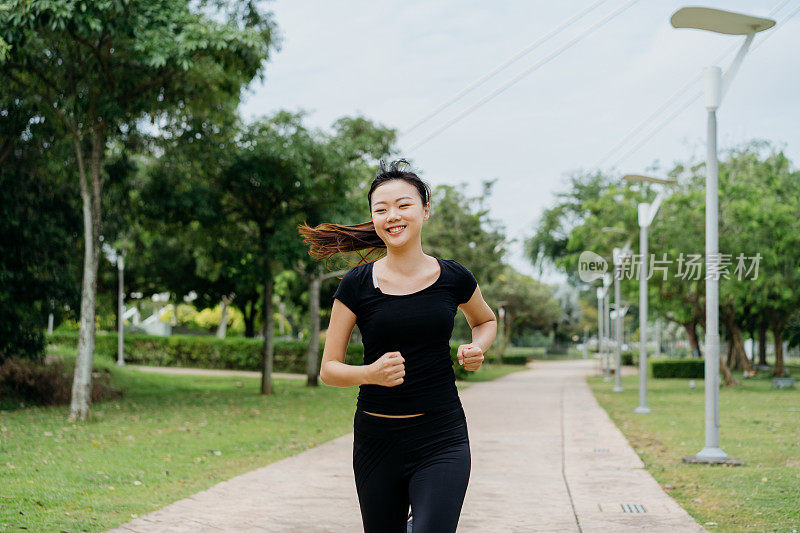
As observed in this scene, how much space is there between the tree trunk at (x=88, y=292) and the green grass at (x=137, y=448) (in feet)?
1.31

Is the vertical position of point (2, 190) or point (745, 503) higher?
point (2, 190)

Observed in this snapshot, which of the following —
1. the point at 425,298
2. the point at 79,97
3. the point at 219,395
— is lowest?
the point at 219,395

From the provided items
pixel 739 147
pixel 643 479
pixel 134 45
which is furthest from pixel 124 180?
pixel 739 147

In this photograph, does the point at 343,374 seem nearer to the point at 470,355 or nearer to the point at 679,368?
the point at 470,355

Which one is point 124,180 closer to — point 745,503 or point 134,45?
point 134,45

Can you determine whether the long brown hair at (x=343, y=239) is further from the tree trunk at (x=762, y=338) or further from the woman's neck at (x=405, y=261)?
the tree trunk at (x=762, y=338)

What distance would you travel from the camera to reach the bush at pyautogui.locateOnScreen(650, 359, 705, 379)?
113 feet

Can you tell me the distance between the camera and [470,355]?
285 cm

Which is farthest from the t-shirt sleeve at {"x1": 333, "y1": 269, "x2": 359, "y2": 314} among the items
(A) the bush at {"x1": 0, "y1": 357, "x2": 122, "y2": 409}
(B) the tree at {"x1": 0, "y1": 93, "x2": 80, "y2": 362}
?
(A) the bush at {"x1": 0, "y1": 357, "x2": 122, "y2": 409}

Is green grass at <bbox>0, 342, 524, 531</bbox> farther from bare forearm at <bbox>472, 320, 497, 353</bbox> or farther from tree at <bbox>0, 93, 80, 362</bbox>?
bare forearm at <bbox>472, 320, 497, 353</bbox>

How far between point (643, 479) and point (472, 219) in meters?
21.5

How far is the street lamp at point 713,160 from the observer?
9.57 m

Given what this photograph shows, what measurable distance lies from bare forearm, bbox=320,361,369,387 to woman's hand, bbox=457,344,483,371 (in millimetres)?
339

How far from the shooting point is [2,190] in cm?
1458
